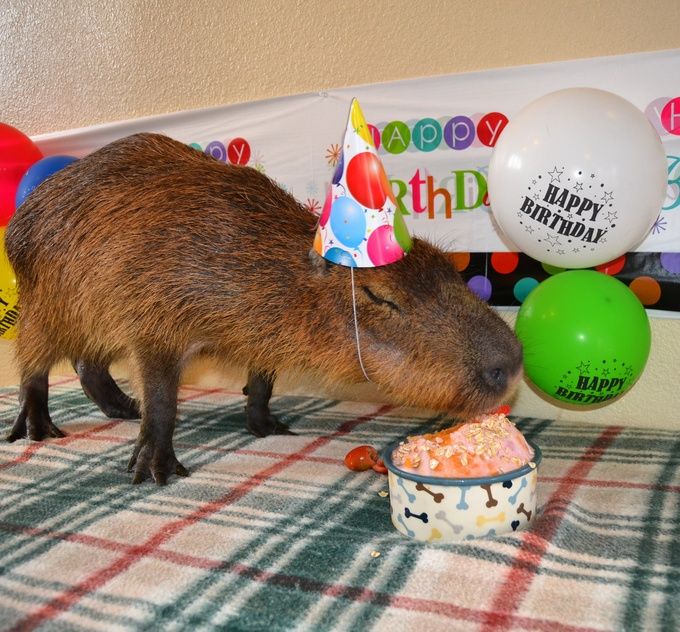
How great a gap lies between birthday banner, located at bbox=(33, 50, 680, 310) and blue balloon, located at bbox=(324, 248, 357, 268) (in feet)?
2.63

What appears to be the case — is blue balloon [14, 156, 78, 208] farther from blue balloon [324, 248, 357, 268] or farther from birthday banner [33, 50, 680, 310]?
blue balloon [324, 248, 357, 268]

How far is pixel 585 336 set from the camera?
2.12m

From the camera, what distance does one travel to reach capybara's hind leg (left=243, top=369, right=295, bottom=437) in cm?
253

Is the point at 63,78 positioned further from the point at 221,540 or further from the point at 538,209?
the point at 221,540

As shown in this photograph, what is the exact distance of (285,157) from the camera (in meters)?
3.07

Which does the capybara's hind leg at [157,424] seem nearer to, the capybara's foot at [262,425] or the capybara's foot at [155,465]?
the capybara's foot at [155,465]

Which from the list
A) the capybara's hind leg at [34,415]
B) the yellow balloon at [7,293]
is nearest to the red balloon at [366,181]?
the capybara's hind leg at [34,415]

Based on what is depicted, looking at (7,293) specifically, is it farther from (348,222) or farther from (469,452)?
(469,452)

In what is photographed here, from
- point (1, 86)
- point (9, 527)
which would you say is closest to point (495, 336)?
point (9, 527)

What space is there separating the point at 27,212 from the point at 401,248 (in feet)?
4.44

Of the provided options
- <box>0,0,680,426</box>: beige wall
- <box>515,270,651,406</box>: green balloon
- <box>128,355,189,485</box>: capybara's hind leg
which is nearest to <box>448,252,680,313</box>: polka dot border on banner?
<box>0,0,680,426</box>: beige wall

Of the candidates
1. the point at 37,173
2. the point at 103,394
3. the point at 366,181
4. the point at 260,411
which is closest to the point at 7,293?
the point at 37,173

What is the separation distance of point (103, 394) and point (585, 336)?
5.97 feet

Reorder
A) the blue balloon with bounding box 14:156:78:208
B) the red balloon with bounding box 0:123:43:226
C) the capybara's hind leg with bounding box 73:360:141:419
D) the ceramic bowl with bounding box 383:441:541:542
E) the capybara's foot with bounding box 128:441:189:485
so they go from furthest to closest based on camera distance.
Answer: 1. the red balloon with bounding box 0:123:43:226
2. the blue balloon with bounding box 14:156:78:208
3. the capybara's hind leg with bounding box 73:360:141:419
4. the capybara's foot with bounding box 128:441:189:485
5. the ceramic bowl with bounding box 383:441:541:542
